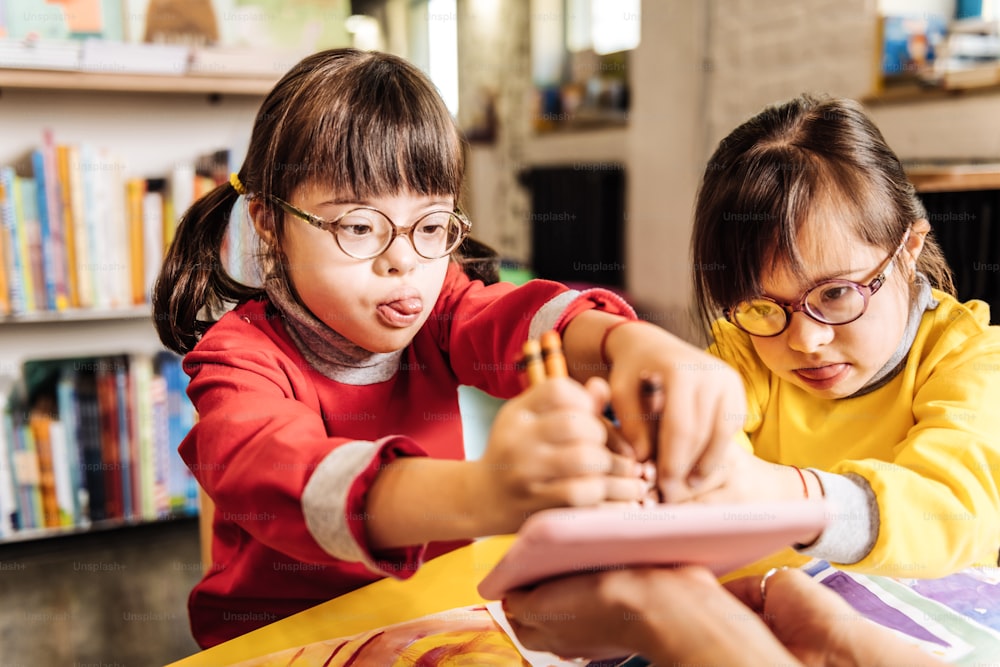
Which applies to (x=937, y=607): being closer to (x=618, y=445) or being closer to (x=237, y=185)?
(x=618, y=445)

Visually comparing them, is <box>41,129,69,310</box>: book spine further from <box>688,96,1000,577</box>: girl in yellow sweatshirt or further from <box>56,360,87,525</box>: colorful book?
<box>688,96,1000,577</box>: girl in yellow sweatshirt

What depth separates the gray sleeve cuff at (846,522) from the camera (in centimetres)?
69

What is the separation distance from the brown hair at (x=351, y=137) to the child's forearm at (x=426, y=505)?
13.6 inches

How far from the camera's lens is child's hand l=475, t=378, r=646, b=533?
0.47m

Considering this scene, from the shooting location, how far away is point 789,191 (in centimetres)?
87

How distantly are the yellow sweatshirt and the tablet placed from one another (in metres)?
0.23

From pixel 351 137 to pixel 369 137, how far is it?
0.02 m

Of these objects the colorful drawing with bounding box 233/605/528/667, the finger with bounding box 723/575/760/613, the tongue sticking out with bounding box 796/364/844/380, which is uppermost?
the tongue sticking out with bounding box 796/364/844/380

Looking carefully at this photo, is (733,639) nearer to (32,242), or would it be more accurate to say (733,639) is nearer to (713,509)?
(713,509)

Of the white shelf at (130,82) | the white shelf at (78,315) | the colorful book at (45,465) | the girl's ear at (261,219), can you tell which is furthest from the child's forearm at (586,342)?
the colorful book at (45,465)

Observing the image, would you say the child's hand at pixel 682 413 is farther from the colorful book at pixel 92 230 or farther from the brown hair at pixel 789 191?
the colorful book at pixel 92 230

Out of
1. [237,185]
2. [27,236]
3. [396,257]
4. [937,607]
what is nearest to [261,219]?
[237,185]

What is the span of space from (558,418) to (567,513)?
6cm

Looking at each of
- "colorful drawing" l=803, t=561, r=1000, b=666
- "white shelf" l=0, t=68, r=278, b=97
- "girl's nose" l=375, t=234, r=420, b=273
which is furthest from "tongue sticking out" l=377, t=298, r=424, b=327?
"white shelf" l=0, t=68, r=278, b=97
